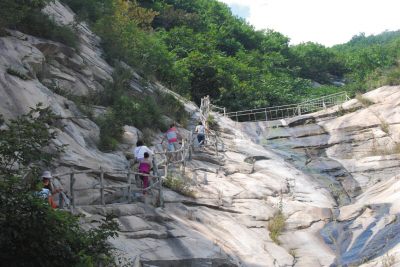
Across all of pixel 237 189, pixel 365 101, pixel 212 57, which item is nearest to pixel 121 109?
pixel 237 189

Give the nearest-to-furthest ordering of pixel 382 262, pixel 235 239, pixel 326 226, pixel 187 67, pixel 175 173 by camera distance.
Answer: pixel 382 262
pixel 235 239
pixel 326 226
pixel 175 173
pixel 187 67

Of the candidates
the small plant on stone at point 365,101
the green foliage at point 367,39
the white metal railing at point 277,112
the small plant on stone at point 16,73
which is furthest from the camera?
the green foliage at point 367,39

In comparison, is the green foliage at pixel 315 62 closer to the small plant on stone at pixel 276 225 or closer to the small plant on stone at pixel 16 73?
the small plant on stone at pixel 276 225

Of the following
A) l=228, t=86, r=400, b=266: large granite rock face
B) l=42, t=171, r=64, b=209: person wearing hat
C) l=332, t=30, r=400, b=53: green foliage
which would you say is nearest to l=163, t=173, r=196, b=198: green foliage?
l=228, t=86, r=400, b=266: large granite rock face

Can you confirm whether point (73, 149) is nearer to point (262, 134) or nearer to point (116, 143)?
point (116, 143)

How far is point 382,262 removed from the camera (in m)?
7.45

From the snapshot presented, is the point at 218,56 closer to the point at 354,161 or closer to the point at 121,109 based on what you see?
the point at 354,161

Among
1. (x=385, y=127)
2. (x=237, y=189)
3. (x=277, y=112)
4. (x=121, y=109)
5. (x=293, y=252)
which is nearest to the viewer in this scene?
(x=293, y=252)

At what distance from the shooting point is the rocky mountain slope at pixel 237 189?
7.85m

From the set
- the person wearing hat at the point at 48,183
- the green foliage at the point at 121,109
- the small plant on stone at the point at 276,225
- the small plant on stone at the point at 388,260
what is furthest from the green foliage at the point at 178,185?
the small plant on stone at the point at 388,260

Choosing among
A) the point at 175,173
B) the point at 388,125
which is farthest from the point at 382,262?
the point at 388,125

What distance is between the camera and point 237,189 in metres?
12.3

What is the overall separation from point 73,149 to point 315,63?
A: 38967mm

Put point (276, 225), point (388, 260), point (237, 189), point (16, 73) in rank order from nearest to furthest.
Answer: point (388, 260)
point (16, 73)
point (276, 225)
point (237, 189)
